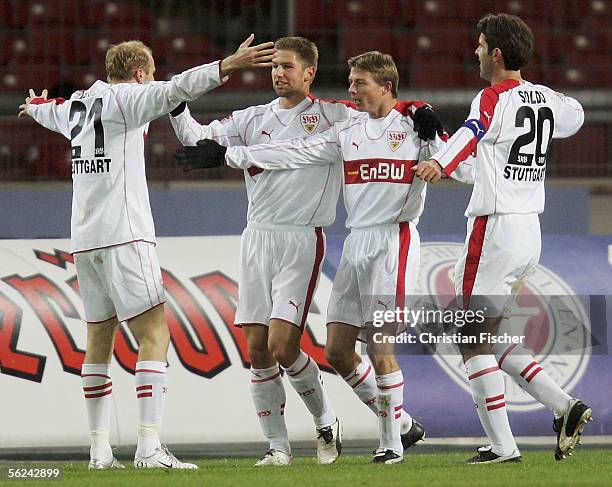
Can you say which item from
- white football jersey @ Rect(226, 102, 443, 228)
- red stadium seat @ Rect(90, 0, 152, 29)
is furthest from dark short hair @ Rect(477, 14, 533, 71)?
red stadium seat @ Rect(90, 0, 152, 29)

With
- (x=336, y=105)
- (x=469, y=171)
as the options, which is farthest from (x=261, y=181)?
(x=469, y=171)

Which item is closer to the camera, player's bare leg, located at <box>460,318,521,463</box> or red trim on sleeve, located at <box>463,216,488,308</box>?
player's bare leg, located at <box>460,318,521,463</box>

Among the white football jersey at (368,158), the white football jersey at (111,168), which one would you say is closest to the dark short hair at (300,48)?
the white football jersey at (368,158)

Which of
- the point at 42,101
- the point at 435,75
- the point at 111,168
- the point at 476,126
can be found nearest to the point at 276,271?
the point at 111,168

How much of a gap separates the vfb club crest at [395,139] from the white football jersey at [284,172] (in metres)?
0.44

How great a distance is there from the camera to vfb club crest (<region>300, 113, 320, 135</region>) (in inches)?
288

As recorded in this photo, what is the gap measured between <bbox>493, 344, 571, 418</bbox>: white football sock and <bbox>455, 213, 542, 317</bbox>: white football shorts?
25cm

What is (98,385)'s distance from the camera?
6.95 meters

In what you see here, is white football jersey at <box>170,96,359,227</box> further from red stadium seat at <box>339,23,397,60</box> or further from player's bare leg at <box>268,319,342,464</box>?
red stadium seat at <box>339,23,397,60</box>

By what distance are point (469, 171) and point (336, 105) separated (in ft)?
3.10

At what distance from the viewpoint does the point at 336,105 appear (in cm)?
742

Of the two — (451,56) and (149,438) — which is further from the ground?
(451,56)

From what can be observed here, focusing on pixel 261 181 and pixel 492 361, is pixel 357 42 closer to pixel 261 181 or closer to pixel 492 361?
pixel 261 181

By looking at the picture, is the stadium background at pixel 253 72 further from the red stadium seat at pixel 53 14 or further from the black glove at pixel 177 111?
the black glove at pixel 177 111
